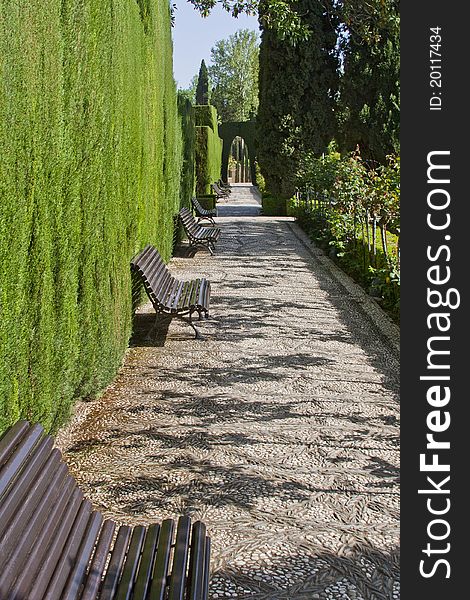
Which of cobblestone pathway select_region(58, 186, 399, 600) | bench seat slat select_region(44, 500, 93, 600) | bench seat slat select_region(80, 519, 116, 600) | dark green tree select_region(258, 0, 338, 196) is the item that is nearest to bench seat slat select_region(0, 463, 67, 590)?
bench seat slat select_region(44, 500, 93, 600)

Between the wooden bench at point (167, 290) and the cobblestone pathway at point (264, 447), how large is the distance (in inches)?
13.5

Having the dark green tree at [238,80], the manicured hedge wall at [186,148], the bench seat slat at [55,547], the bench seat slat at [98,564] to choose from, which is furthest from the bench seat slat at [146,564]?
the dark green tree at [238,80]

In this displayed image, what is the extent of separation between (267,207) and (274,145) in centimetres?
232

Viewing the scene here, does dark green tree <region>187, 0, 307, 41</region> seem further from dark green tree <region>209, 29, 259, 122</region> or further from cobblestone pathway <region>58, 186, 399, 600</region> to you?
dark green tree <region>209, 29, 259, 122</region>

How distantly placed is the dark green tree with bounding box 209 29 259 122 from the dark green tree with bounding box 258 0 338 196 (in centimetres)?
4551

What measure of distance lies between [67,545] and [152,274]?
16.5ft

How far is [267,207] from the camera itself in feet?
81.6

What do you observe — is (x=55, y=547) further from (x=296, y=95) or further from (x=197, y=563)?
(x=296, y=95)

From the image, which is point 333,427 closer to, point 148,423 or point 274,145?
point 148,423

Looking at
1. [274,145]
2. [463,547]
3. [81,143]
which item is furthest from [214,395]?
[274,145]

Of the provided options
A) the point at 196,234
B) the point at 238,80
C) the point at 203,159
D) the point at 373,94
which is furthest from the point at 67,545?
the point at 238,80

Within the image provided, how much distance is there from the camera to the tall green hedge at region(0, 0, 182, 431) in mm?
3617

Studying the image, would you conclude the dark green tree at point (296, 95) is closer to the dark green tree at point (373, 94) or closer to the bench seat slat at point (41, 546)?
the dark green tree at point (373, 94)

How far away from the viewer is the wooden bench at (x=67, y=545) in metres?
2.28
